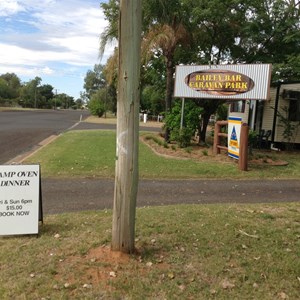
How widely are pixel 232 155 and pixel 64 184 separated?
239 inches

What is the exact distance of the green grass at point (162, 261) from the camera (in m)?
3.52

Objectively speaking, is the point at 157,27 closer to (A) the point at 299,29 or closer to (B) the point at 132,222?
(A) the point at 299,29

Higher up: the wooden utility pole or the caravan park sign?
the caravan park sign

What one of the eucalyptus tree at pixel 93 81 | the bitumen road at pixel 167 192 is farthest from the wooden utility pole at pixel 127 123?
the eucalyptus tree at pixel 93 81

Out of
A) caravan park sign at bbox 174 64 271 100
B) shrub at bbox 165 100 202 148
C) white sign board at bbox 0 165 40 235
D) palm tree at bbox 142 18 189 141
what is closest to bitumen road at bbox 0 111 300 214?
white sign board at bbox 0 165 40 235

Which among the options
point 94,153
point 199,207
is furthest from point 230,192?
point 94,153

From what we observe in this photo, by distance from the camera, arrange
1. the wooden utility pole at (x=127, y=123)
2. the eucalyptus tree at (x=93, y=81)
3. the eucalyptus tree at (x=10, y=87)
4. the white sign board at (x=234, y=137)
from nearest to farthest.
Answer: the wooden utility pole at (x=127, y=123), the white sign board at (x=234, y=137), the eucalyptus tree at (x=93, y=81), the eucalyptus tree at (x=10, y=87)

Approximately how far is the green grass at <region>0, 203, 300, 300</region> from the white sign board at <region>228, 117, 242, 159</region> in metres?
6.42

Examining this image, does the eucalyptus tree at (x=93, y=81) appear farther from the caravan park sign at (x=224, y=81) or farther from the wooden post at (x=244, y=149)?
the wooden post at (x=244, y=149)

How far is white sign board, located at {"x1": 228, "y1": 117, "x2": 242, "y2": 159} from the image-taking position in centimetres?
1201

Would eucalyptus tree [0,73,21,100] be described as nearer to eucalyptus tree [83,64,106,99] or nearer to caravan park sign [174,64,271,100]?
eucalyptus tree [83,64,106,99]

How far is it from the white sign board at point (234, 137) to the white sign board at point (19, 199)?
323 inches

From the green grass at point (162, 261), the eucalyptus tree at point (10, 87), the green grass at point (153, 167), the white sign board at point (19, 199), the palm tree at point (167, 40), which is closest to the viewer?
the green grass at point (162, 261)

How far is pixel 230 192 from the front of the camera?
329 inches
